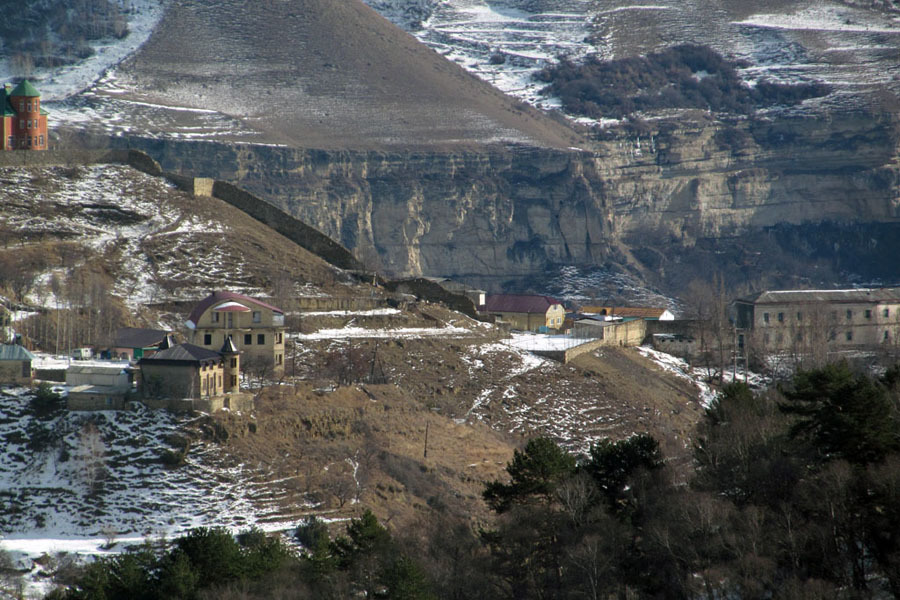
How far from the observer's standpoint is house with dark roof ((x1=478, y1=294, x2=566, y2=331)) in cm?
9719

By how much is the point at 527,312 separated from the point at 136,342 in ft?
117

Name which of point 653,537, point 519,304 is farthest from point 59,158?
point 653,537

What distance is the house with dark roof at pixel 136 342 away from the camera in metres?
66.9

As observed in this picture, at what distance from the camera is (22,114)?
92.8m

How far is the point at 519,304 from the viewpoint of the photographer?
99.9 meters

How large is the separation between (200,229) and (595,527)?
45777 mm

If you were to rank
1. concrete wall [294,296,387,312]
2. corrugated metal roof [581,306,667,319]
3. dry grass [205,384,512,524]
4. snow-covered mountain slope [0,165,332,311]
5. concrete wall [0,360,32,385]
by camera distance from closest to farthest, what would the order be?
dry grass [205,384,512,524], concrete wall [0,360,32,385], snow-covered mountain slope [0,165,332,311], concrete wall [294,296,387,312], corrugated metal roof [581,306,667,319]

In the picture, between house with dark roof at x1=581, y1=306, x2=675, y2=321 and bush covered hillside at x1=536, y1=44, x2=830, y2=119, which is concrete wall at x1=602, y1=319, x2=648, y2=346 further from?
bush covered hillside at x1=536, y1=44, x2=830, y2=119

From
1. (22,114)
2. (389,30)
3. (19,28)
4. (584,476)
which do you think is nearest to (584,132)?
(389,30)

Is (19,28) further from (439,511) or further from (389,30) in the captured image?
(439,511)

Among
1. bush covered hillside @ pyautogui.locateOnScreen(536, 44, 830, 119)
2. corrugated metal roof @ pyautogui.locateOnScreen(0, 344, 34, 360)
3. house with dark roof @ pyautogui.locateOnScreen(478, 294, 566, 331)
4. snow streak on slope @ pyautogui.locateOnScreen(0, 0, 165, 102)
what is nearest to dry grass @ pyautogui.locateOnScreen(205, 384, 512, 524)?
corrugated metal roof @ pyautogui.locateOnScreen(0, 344, 34, 360)

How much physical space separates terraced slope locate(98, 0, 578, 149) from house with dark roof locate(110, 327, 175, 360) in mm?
82806

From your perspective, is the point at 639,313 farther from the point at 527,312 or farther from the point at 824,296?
the point at 824,296

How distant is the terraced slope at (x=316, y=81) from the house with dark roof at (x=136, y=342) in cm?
8281
